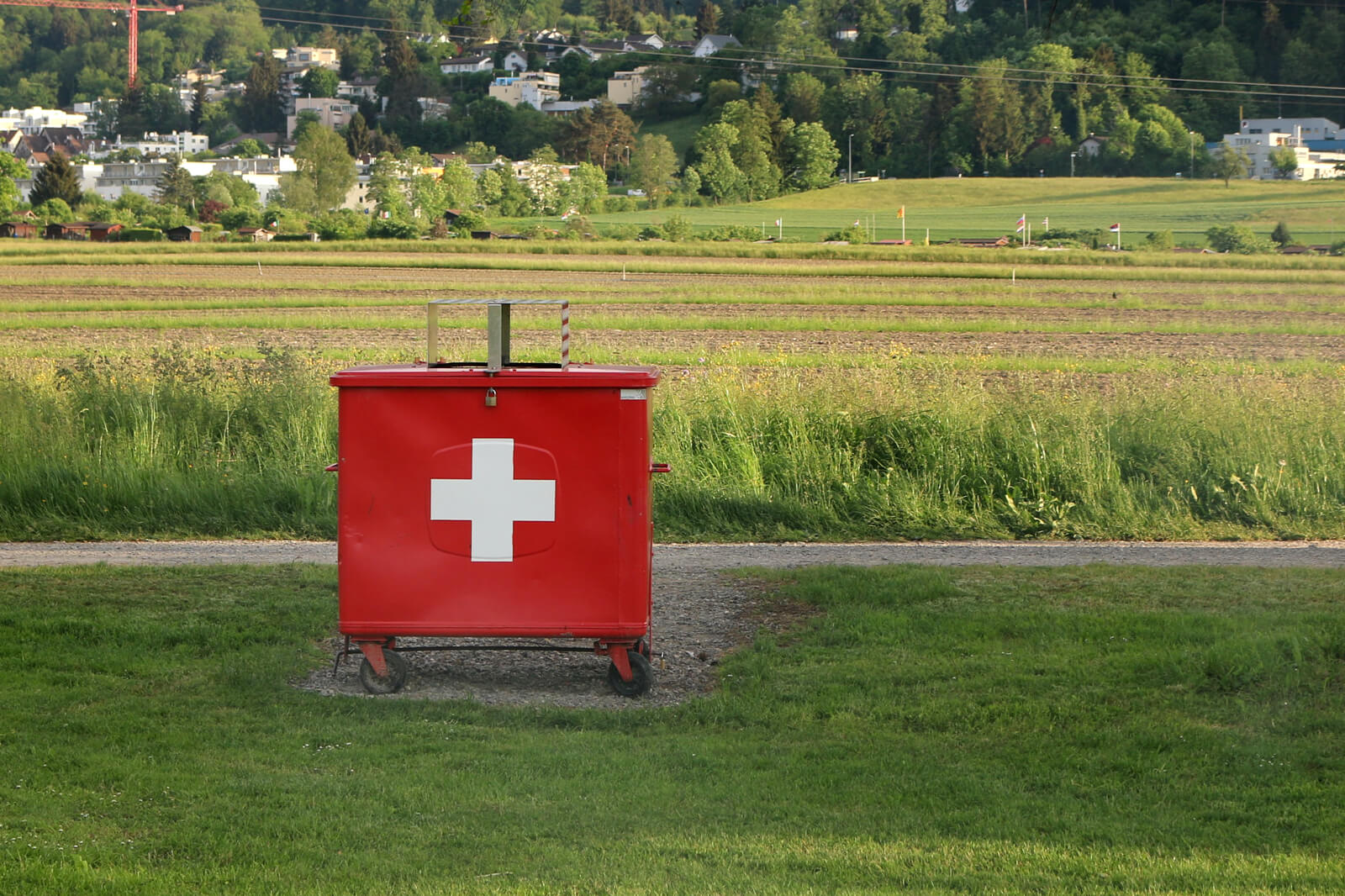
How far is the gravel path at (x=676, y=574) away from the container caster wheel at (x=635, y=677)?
64mm

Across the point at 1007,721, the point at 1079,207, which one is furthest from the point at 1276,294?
the point at 1079,207

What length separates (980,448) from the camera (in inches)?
506

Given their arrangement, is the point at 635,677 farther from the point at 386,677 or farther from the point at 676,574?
the point at 676,574

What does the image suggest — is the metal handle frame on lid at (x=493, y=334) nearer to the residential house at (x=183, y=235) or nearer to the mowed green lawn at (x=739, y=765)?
the mowed green lawn at (x=739, y=765)

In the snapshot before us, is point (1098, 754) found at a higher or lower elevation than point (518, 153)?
lower

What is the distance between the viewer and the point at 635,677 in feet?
22.7

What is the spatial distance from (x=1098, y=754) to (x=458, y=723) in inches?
109

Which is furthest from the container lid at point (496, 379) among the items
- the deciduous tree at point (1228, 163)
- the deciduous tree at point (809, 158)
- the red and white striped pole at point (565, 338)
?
the deciduous tree at point (809, 158)

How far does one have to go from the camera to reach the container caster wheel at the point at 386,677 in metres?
6.82

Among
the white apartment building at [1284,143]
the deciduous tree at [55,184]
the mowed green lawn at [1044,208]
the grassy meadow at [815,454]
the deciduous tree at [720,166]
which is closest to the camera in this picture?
the grassy meadow at [815,454]

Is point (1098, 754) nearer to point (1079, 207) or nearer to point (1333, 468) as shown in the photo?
point (1333, 468)

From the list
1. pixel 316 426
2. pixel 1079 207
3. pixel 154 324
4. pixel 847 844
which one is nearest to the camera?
pixel 847 844

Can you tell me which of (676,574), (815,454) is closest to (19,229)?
(815,454)

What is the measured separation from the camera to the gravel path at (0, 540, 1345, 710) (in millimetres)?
7012
